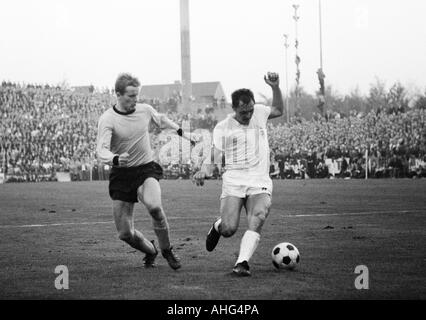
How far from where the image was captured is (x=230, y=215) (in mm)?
10008

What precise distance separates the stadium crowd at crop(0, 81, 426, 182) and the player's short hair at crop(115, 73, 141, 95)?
33.5 m

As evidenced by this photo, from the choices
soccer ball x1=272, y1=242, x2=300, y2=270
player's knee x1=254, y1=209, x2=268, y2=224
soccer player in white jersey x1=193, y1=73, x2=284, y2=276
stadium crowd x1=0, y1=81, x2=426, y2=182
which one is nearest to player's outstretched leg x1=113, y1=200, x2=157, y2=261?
soccer player in white jersey x1=193, y1=73, x2=284, y2=276

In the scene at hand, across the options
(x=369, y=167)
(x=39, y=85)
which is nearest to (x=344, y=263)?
(x=369, y=167)

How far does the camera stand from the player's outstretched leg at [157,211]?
32.6 ft

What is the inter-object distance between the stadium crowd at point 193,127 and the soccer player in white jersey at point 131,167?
109 feet

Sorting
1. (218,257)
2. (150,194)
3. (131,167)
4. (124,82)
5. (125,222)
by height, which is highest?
(124,82)

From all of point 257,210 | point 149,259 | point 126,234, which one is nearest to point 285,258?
point 257,210

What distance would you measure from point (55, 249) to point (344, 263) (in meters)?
4.87

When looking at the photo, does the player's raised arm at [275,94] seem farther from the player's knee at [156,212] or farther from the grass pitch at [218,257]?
the grass pitch at [218,257]

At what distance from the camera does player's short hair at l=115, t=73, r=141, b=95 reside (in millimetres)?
9930

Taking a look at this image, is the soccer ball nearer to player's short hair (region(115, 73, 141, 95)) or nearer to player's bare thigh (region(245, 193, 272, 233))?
player's bare thigh (region(245, 193, 272, 233))

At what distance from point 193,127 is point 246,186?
52.2m

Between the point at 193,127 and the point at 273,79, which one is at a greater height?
the point at 193,127

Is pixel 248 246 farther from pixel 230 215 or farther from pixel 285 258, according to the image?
pixel 230 215
